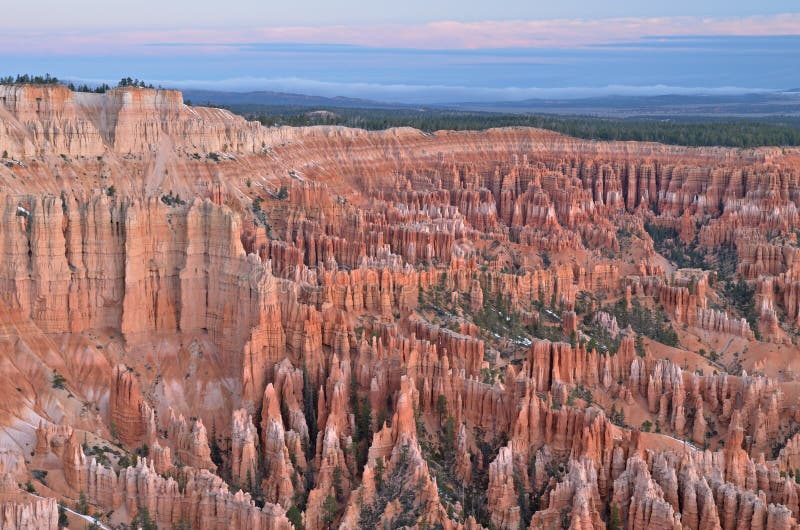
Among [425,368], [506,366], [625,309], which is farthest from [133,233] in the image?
[625,309]

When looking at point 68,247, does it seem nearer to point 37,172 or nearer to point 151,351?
point 151,351

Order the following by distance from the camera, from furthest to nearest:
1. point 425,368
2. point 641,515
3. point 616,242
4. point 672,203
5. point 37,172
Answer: point 672,203, point 616,242, point 37,172, point 425,368, point 641,515

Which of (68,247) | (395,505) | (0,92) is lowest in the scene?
(395,505)

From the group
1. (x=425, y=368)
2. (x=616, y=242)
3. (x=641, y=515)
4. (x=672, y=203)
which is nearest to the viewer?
(x=641, y=515)

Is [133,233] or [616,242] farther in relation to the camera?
[616,242]

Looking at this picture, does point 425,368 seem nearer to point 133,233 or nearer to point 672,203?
point 133,233

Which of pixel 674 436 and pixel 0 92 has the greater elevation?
pixel 0 92
